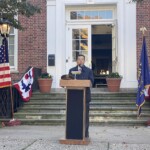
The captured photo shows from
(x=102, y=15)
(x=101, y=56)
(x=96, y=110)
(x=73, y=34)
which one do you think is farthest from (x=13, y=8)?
(x=101, y=56)

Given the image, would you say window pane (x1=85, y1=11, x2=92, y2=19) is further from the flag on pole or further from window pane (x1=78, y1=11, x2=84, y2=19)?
the flag on pole

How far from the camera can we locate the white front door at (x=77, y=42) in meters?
14.3

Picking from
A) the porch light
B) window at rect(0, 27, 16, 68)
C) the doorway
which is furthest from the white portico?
the porch light

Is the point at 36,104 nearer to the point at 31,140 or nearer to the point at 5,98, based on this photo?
the point at 5,98

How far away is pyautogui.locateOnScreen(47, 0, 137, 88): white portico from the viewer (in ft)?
44.8

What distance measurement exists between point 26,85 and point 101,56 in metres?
7.16

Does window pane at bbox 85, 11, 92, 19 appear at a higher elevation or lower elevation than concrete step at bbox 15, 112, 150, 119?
higher

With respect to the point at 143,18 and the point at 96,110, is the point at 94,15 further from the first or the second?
the point at 96,110

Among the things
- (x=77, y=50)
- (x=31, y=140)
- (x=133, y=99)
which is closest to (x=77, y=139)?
(x=31, y=140)

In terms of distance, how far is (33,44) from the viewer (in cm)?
1406

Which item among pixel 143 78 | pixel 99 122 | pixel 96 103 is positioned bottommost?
pixel 99 122

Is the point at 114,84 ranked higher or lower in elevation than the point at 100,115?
higher

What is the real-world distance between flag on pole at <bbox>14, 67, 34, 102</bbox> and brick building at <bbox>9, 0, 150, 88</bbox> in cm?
182

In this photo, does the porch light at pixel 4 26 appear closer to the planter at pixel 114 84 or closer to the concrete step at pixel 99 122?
the concrete step at pixel 99 122
